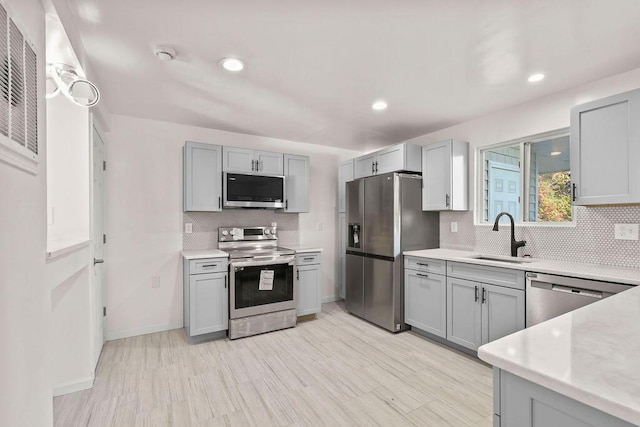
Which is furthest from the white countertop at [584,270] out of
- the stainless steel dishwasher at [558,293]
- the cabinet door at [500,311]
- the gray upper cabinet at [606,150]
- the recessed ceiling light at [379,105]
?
the recessed ceiling light at [379,105]

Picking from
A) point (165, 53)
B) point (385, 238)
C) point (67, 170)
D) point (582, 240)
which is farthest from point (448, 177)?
point (67, 170)

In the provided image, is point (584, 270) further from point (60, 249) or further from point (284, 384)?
point (60, 249)

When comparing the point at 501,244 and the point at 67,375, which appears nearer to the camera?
the point at 67,375

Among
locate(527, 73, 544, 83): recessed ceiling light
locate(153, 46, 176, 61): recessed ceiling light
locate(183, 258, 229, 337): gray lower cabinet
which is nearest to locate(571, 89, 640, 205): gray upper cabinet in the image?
locate(527, 73, 544, 83): recessed ceiling light

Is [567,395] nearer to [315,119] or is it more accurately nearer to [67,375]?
[67,375]

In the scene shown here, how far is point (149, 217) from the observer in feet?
11.2

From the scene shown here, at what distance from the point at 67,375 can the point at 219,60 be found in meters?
2.54

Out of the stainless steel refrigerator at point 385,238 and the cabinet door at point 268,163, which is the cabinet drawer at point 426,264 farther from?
the cabinet door at point 268,163

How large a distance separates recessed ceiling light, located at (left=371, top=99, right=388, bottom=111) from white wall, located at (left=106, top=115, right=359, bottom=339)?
2043 mm

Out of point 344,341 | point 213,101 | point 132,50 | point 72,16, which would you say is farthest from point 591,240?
point 72,16

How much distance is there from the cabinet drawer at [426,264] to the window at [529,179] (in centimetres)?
83

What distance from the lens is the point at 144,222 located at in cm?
338

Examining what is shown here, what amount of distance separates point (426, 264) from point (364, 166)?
1581mm

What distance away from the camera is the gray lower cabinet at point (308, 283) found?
3689mm
